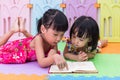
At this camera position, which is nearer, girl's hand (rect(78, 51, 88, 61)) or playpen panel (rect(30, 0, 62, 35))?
girl's hand (rect(78, 51, 88, 61))

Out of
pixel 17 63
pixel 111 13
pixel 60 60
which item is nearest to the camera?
pixel 60 60

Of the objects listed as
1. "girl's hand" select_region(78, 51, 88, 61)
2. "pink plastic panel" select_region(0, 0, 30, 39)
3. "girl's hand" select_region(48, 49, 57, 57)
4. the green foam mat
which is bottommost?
the green foam mat

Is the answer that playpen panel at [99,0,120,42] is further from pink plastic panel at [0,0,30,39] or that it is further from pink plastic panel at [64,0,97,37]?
pink plastic panel at [0,0,30,39]

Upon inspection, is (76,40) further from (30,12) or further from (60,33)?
(30,12)

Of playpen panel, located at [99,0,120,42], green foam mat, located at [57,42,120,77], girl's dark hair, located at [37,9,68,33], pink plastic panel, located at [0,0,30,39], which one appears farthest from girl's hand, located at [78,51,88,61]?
pink plastic panel, located at [0,0,30,39]

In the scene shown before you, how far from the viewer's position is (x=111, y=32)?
210cm

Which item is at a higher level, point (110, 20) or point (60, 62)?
point (110, 20)

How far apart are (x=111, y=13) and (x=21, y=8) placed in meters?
0.69

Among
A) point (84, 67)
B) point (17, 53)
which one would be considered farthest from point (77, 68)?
point (17, 53)

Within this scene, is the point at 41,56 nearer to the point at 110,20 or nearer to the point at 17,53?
the point at 17,53

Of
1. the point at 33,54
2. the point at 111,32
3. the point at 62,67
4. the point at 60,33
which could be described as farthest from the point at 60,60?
the point at 111,32

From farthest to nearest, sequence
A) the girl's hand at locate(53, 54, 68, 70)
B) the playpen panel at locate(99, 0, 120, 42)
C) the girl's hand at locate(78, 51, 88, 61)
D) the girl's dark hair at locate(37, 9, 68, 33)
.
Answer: the playpen panel at locate(99, 0, 120, 42)
the girl's hand at locate(78, 51, 88, 61)
the girl's dark hair at locate(37, 9, 68, 33)
the girl's hand at locate(53, 54, 68, 70)

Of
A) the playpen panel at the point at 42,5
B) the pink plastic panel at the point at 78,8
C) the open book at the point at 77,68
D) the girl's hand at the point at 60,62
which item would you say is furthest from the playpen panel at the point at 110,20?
the girl's hand at the point at 60,62

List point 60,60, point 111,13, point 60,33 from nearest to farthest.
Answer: point 60,60 → point 60,33 → point 111,13
